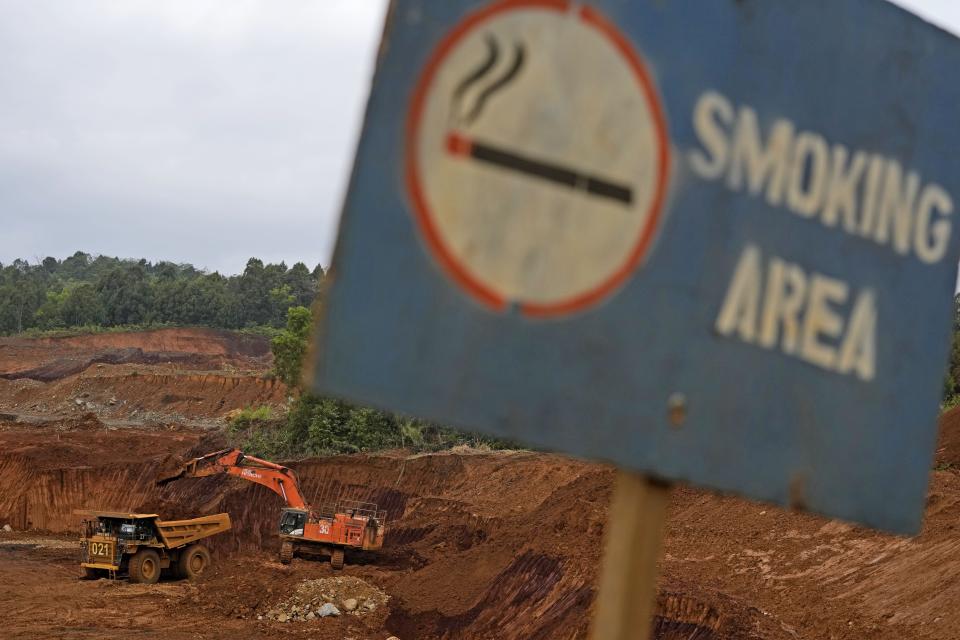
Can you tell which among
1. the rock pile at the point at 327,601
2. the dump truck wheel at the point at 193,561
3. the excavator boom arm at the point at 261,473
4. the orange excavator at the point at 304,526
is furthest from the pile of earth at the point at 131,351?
the rock pile at the point at 327,601

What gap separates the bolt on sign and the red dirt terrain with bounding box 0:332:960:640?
38.3 ft

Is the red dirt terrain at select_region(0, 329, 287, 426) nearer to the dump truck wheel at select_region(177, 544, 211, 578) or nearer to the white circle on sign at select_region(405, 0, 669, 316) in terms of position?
the dump truck wheel at select_region(177, 544, 211, 578)

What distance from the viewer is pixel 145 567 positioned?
22.2m

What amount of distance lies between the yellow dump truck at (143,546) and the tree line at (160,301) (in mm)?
66523

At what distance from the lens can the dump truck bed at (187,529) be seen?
22.6 m

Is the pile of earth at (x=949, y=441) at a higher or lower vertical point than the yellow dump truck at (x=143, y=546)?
higher

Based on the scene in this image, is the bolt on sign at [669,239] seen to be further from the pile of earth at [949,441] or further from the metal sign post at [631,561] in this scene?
the pile of earth at [949,441]

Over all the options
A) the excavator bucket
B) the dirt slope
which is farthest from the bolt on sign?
the excavator bucket

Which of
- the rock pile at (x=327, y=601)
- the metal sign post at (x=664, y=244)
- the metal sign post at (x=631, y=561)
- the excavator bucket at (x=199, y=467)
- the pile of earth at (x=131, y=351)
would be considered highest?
the metal sign post at (x=664, y=244)

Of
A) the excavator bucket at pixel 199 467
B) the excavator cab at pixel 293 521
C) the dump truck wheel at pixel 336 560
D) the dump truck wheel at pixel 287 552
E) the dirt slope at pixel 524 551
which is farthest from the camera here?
the excavator bucket at pixel 199 467

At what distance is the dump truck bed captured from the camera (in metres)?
22.6

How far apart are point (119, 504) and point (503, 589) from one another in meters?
20.0

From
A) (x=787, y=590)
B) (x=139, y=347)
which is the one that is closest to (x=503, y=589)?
(x=787, y=590)

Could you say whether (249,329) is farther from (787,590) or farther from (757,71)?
(757,71)
